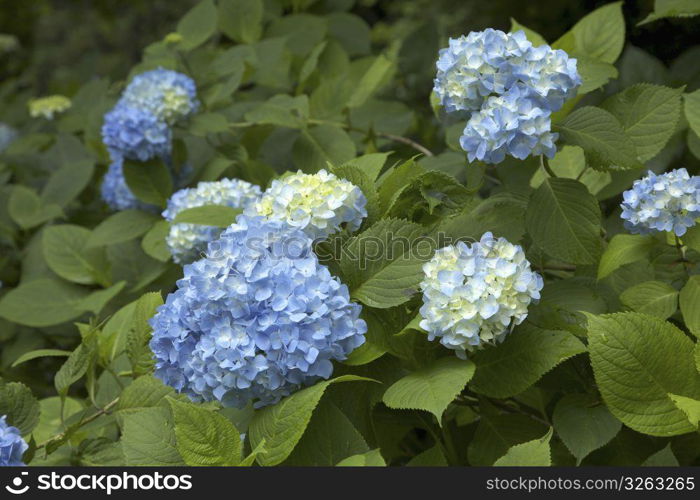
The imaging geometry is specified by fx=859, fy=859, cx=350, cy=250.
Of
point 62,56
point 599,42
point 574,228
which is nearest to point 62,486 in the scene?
point 574,228

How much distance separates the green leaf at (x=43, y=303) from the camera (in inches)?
94.7

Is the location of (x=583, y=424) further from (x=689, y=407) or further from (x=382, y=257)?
(x=382, y=257)

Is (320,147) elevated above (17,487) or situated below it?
below

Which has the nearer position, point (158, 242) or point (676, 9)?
point (676, 9)

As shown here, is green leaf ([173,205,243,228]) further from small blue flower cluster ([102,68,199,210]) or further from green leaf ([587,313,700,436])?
green leaf ([587,313,700,436])

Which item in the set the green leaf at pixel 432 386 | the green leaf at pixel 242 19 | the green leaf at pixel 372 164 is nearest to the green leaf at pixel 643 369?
the green leaf at pixel 432 386

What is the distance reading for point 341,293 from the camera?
4.38 ft

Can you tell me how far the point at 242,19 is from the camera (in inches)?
116

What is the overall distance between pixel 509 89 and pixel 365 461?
68cm

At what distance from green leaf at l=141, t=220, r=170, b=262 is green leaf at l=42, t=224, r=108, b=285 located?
0.24 metres

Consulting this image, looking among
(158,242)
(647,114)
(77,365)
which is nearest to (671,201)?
(647,114)

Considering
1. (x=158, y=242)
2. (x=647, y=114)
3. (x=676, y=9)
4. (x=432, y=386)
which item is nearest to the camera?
(x=432, y=386)

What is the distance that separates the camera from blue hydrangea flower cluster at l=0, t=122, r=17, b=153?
11.6 ft

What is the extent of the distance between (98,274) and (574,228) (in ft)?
4.71
